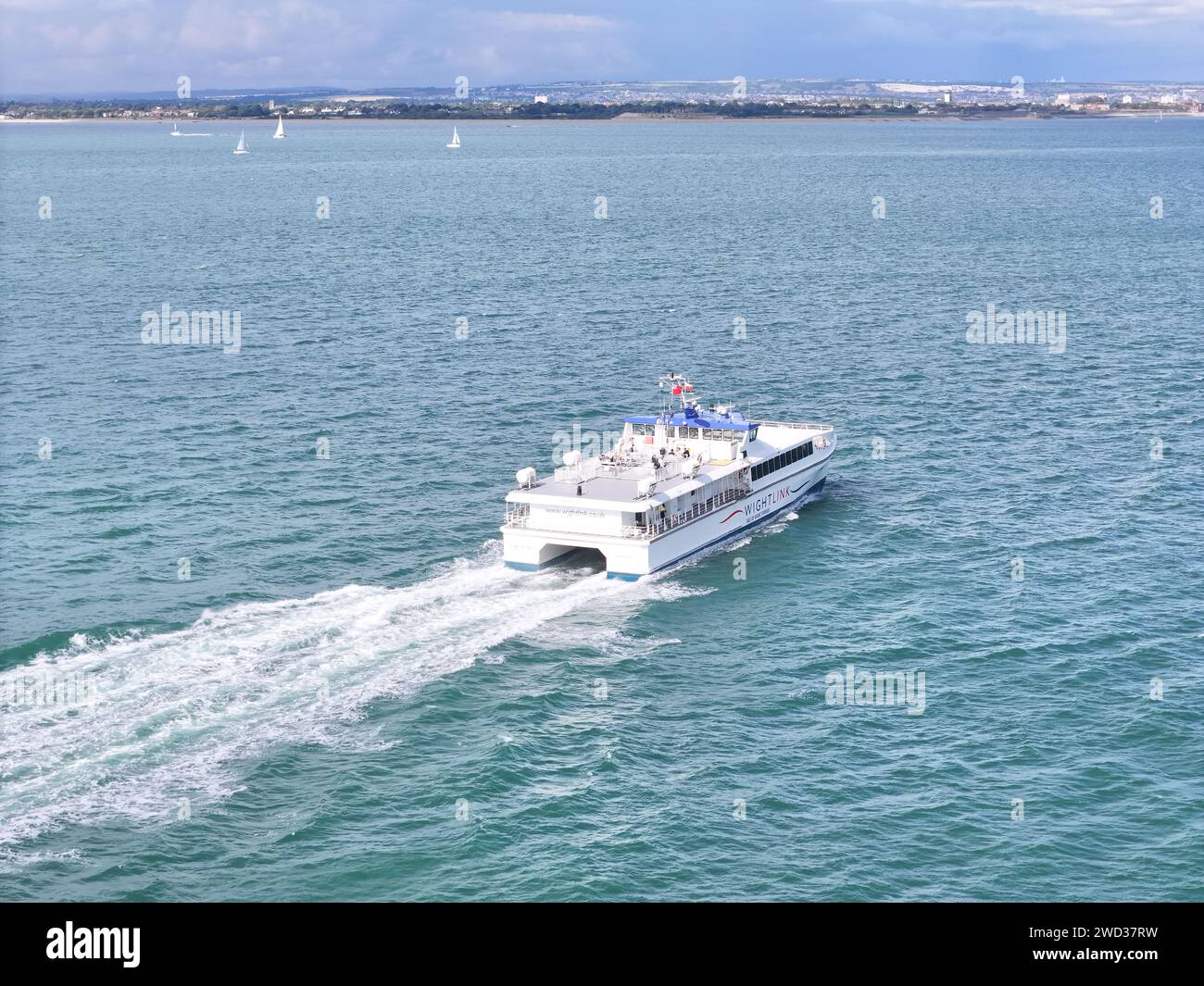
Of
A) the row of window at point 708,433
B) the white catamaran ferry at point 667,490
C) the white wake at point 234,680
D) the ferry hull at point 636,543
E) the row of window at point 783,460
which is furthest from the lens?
the row of window at point 708,433

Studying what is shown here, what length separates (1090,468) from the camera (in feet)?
272

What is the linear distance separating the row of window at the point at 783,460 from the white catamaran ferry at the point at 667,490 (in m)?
0.05

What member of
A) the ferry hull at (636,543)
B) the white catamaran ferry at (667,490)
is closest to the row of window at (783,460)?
the white catamaran ferry at (667,490)

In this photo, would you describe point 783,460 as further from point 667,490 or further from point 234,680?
point 234,680

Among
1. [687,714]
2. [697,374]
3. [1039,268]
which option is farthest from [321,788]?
[1039,268]

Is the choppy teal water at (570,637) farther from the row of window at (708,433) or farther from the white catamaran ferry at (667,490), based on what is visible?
the row of window at (708,433)

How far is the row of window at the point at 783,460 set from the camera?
74250 millimetres

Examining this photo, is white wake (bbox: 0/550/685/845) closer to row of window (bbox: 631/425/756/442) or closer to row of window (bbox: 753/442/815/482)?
row of window (bbox: 753/442/815/482)

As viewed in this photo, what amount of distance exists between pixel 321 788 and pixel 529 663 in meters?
12.2

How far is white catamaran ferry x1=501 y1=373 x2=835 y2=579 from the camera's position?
6512 centimetres

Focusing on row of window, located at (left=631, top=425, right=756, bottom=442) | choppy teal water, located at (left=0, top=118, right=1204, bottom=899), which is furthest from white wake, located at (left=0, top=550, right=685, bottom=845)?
row of window, located at (left=631, top=425, right=756, bottom=442)
